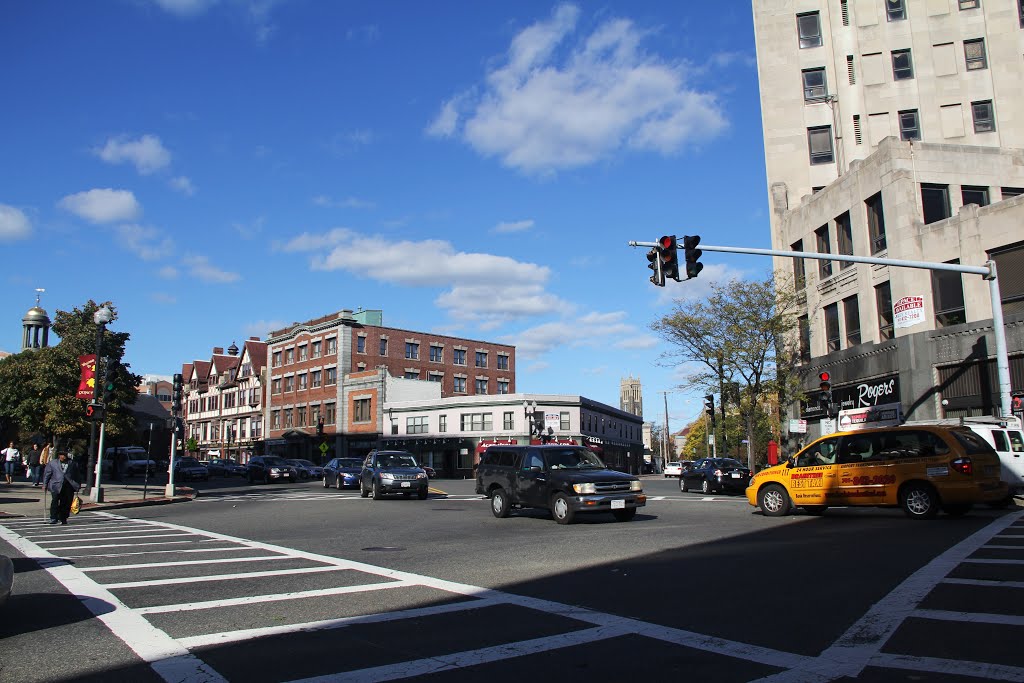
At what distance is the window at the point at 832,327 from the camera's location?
117 ft

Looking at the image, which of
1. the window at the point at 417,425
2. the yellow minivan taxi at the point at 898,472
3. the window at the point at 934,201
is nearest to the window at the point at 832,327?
the window at the point at 934,201

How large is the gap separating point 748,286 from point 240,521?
1149 inches

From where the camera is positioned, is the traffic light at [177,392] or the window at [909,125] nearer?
the traffic light at [177,392]

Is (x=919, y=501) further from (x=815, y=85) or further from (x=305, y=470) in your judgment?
(x=305, y=470)

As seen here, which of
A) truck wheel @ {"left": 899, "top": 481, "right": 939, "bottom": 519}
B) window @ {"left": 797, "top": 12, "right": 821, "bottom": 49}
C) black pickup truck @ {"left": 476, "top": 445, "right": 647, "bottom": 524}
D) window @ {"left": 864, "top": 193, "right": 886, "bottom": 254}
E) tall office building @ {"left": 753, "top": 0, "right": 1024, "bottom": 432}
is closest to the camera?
truck wheel @ {"left": 899, "top": 481, "right": 939, "bottom": 519}

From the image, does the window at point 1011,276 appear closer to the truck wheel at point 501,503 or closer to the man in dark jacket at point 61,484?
the truck wheel at point 501,503

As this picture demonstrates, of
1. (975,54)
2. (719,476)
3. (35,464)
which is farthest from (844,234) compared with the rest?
(35,464)

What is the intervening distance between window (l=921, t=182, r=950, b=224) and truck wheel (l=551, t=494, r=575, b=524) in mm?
22803

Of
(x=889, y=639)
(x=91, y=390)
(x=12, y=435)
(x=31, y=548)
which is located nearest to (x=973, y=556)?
(x=889, y=639)

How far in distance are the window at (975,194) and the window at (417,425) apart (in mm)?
48048

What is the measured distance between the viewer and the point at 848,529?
14031 mm

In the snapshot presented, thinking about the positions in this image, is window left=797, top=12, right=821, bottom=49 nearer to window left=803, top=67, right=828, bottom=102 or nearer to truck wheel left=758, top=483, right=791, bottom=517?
window left=803, top=67, right=828, bottom=102

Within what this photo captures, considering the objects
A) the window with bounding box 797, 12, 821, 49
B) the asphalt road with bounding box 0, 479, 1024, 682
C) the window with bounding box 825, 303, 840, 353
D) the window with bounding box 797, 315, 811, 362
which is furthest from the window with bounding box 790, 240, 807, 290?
the asphalt road with bounding box 0, 479, 1024, 682

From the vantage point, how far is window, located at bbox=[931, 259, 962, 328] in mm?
28688
